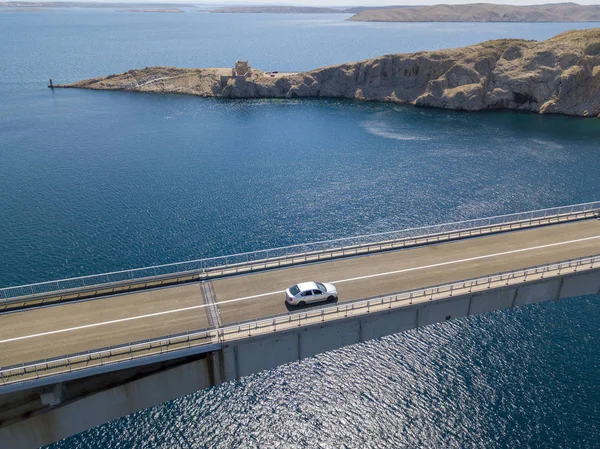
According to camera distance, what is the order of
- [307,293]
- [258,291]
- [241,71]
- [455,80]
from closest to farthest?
[307,293]
[258,291]
[455,80]
[241,71]

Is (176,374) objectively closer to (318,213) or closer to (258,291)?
(258,291)

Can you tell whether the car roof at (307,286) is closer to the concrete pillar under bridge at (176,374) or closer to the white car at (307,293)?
the white car at (307,293)

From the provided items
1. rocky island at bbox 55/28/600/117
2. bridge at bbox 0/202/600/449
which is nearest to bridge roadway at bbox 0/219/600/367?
bridge at bbox 0/202/600/449

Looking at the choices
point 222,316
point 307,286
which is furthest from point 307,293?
point 222,316

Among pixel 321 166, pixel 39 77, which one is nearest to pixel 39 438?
pixel 321 166

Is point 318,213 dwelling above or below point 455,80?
below

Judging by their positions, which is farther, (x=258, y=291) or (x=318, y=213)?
(x=318, y=213)
